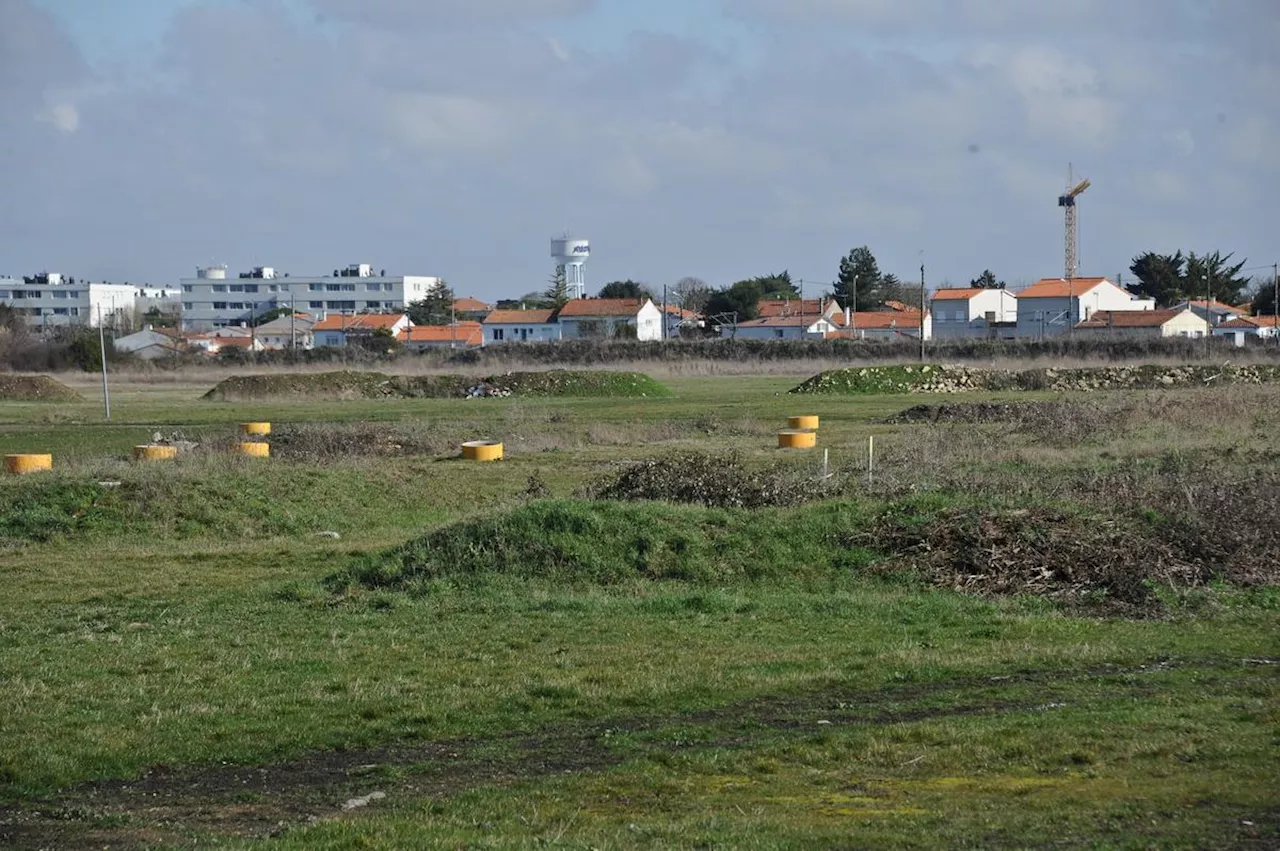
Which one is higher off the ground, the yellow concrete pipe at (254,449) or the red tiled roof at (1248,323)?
the red tiled roof at (1248,323)

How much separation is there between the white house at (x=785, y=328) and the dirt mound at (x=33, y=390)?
75.6m

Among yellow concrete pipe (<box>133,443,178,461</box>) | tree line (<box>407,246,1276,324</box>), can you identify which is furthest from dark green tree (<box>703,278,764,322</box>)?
yellow concrete pipe (<box>133,443,178,461</box>)

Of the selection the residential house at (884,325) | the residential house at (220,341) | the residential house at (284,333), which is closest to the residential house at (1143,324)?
the residential house at (884,325)

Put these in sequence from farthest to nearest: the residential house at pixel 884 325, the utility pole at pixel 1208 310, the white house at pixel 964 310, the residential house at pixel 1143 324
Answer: the white house at pixel 964 310 → the residential house at pixel 884 325 → the residential house at pixel 1143 324 → the utility pole at pixel 1208 310

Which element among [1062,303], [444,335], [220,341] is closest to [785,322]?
[1062,303]

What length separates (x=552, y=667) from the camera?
14.0 meters

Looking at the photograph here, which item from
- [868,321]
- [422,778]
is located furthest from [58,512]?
[868,321]

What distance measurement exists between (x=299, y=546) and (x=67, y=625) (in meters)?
8.19

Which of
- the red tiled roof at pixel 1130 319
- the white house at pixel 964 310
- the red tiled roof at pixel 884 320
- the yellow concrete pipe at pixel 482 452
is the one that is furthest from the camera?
the white house at pixel 964 310

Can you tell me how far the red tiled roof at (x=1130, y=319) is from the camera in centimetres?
12020

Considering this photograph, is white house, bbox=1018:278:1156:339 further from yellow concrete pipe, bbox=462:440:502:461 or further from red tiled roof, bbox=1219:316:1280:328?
yellow concrete pipe, bbox=462:440:502:461

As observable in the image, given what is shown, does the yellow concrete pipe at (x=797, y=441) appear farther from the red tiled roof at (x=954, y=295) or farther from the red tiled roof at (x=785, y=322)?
the red tiled roof at (x=954, y=295)

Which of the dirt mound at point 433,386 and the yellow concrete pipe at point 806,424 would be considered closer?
the yellow concrete pipe at point 806,424

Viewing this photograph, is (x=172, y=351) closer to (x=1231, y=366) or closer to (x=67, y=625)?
(x=1231, y=366)
